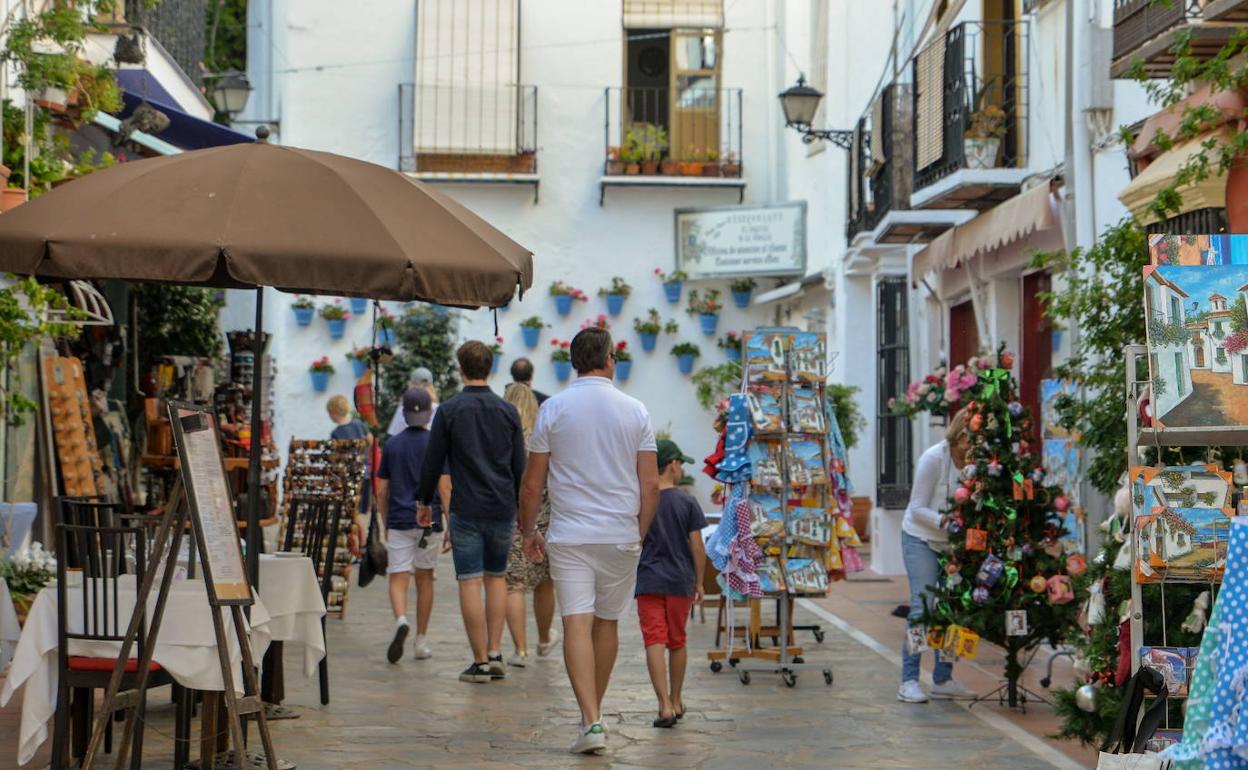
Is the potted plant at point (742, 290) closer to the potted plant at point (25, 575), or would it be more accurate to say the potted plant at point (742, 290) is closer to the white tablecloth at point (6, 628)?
the potted plant at point (25, 575)

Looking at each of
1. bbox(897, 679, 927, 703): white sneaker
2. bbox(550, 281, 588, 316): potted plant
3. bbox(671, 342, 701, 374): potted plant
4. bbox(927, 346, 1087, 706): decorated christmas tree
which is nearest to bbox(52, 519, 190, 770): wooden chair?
bbox(897, 679, 927, 703): white sneaker

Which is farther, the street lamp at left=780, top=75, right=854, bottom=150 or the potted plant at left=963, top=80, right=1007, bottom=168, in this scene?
the street lamp at left=780, top=75, right=854, bottom=150

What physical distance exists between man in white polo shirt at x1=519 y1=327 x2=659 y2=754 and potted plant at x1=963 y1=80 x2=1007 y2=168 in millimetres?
7229

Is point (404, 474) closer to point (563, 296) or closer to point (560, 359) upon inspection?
point (560, 359)

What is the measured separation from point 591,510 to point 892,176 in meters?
9.65

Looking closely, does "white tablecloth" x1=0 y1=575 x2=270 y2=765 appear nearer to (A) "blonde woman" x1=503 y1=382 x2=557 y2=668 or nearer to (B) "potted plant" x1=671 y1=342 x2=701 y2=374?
(A) "blonde woman" x1=503 y1=382 x2=557 y2=668

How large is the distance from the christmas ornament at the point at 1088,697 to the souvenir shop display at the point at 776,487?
3987 millimetres

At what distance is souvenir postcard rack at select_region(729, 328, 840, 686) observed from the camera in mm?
10586

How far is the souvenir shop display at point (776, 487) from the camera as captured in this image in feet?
34.6

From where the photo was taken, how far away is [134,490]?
15.5 metres

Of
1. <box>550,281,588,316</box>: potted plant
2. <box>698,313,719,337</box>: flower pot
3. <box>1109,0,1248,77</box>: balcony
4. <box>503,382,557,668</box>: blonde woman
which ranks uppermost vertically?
<box>1109,0,1248,77</box>: balcony

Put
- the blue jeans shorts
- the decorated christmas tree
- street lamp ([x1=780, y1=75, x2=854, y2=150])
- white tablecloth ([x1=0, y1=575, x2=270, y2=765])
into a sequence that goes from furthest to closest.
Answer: street lamp ([x1=780, y1=75, x2=854, y2=150]), the blue jeans shorts, the decorated christmas tree, white tablecloth ([x1=0, y1=575, x2=270, y2=765])

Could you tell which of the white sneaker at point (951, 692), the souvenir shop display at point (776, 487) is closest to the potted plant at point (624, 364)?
the souvenir shop display at point (776, 487)

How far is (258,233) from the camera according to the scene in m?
6.54
